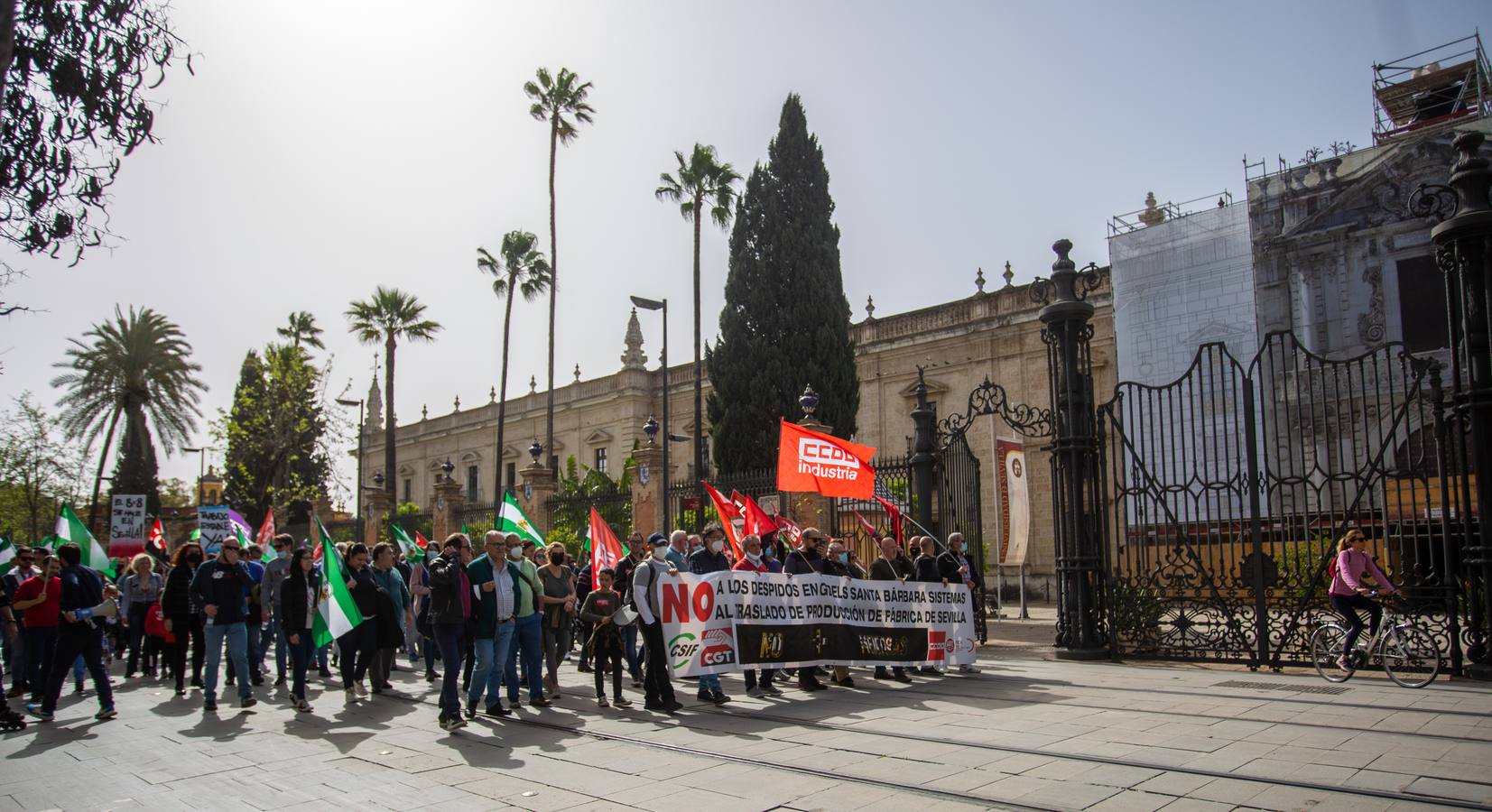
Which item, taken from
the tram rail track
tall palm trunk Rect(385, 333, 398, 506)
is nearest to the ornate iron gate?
the tram rail track

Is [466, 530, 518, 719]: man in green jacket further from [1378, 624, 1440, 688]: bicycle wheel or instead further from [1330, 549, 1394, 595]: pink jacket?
[1378, 624, 1440, 688]: bicycle wheel

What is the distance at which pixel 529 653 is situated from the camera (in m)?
10.9

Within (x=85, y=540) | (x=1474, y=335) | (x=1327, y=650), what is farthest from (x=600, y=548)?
(x=1474, y=335)

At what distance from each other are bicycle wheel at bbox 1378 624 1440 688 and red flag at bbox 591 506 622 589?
886 centimetres

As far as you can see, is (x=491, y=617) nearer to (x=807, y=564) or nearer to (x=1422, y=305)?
(x=807, y=564)

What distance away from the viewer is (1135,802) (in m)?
6.06

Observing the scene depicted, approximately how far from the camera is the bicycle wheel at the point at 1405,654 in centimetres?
1072

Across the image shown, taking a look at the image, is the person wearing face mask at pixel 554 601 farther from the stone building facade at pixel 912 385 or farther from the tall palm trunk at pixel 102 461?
the tall palm trunk at pixel 102 461

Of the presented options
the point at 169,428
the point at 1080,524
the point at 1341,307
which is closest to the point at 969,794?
the point at 1080,524

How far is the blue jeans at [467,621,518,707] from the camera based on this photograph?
33.3 feet

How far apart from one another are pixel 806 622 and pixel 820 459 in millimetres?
4738

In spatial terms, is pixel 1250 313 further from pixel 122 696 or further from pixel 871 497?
pixel 122 696

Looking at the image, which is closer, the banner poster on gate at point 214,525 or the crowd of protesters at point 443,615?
the crowd of protesters at point 443,615

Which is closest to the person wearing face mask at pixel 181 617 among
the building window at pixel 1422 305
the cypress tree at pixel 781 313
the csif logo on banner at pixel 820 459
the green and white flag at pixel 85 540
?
the green and white flag at pixel 85 540
